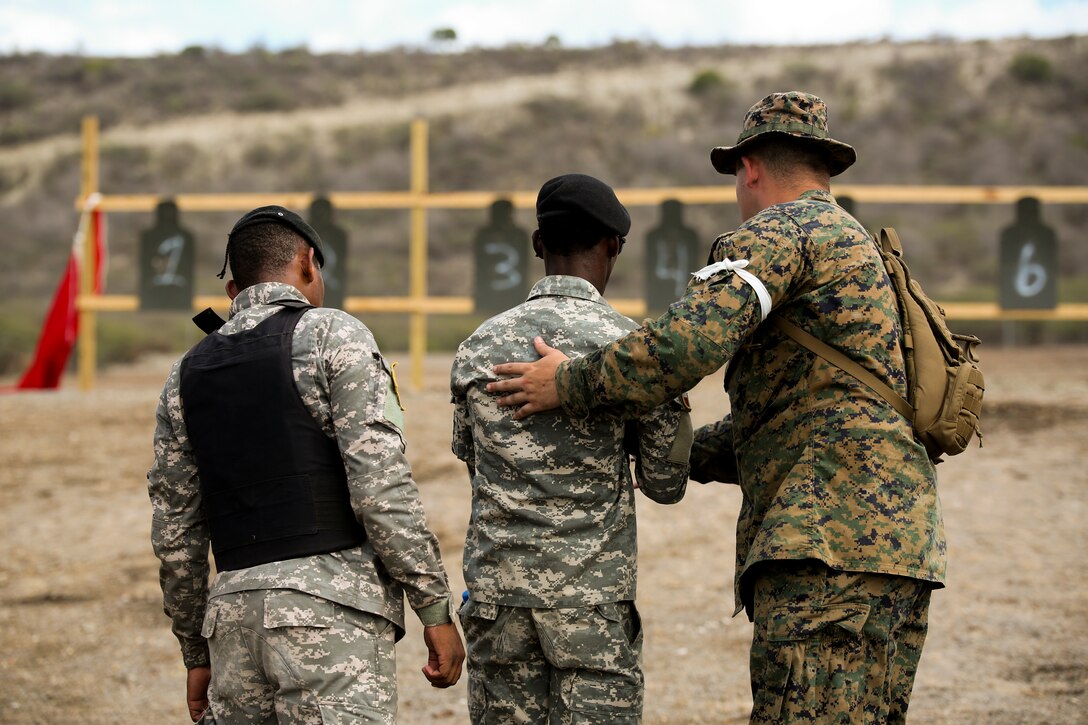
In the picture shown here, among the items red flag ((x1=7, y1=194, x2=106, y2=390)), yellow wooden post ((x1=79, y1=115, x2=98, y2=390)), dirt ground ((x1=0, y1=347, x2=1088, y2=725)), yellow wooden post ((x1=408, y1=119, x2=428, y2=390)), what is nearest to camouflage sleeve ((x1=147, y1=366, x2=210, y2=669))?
dirt ground ((x1=0, y1=347, x2=1088, y2=725))

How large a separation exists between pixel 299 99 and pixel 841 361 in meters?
36.0

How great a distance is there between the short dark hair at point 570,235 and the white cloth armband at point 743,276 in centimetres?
33

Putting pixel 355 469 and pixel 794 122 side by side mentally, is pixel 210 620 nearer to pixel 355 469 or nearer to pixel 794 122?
pixel 355 469

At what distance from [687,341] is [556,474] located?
1.58 feet

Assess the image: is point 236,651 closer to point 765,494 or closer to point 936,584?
point 765,494

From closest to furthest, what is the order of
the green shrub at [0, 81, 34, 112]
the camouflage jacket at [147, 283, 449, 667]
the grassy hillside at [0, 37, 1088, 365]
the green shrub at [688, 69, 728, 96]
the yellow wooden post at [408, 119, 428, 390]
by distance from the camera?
the camouflage jacket at [147, 283, 449, 667] → the yellow wooden post at [408, 119, 428, 390] → the grassy hillside at [0, 37, 1088, 365] → the green shrub at [688, 69, 728, 96] → the green shrub at [0, 81, 34, 112]

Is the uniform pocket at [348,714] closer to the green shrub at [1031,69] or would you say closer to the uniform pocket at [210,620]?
→ the uniform pocket at [210,620]

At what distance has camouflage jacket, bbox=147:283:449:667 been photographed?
107 inches

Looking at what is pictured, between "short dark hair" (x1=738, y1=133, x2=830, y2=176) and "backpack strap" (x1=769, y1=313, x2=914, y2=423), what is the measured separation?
0.44m

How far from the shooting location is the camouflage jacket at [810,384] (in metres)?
2.79

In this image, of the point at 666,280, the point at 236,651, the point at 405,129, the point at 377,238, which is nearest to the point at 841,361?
the point at 236,651

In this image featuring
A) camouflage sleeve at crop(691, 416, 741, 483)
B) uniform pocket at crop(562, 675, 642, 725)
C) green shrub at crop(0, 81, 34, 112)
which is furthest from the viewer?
green shrub at crop(0, 81, 34, 112)

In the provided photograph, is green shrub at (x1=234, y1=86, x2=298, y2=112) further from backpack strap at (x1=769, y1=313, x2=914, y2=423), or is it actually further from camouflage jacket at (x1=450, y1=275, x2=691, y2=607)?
backpack strap at (x1=769, y1=313, x2=914, y2=423)

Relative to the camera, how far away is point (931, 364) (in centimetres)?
295
